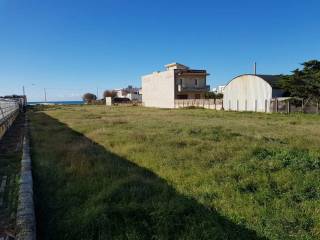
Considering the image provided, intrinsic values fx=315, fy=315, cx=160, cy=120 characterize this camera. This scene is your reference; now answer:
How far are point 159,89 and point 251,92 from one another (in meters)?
22.5

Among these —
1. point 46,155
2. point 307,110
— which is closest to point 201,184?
point 46,155

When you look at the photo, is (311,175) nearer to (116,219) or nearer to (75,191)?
(116,219)

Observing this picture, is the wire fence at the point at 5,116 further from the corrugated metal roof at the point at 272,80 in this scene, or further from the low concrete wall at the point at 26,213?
the corrugated metal roof at the point at 272,80

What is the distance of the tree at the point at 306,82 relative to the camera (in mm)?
24467

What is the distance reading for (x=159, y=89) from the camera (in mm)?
51219

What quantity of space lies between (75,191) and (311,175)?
4.25 m

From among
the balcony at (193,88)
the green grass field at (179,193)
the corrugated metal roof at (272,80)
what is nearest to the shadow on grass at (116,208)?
the green grass field at (179,193)

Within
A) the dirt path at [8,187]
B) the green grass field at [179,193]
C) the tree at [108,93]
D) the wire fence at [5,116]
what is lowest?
the dirt path at [8,187]

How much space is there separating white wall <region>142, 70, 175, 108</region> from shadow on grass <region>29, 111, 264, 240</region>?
40.4 m

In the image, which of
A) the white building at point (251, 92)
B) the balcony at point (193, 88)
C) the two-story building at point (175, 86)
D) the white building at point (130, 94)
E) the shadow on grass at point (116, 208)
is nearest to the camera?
the shadow on grass at point (116, 208)

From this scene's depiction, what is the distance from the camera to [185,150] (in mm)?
8469

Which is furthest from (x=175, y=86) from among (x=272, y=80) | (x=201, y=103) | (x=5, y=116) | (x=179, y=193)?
(x=179, y=193)

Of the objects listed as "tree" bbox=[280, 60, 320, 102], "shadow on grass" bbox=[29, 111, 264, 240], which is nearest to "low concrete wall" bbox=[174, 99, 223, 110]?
"tree" bbox=[280, 60, 320, 102]

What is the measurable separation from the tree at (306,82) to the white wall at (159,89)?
2217 cm
